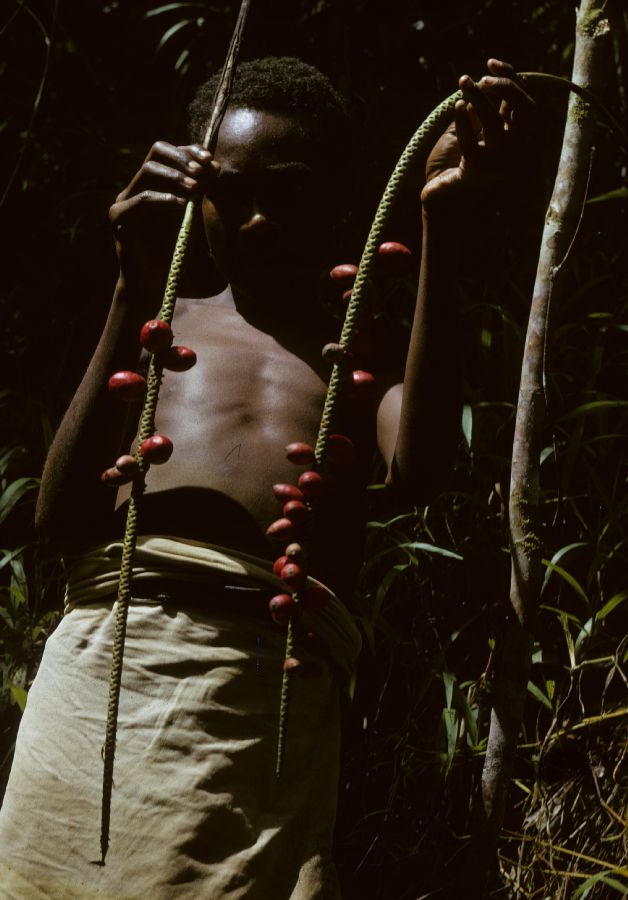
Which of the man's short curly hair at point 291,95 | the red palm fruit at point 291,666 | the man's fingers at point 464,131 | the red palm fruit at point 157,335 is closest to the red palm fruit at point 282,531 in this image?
the red palm fruit at point 291,666

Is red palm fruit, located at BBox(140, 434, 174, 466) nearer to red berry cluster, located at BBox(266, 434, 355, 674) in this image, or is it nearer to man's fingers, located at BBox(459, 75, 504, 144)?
red berry cluster, located at BBox(266, 434, 355, 674)

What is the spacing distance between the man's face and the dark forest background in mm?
192

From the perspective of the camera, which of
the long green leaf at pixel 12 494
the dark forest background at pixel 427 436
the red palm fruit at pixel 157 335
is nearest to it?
the red palm fruit at pixel 157 335

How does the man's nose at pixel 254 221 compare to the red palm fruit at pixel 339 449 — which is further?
the man's nose at pixel 254 221

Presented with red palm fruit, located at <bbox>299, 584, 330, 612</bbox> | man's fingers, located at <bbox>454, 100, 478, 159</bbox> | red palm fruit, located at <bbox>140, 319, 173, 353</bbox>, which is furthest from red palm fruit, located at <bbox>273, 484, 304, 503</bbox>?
man's fingers, located at <bbox>454, 100, 478, 159</bbox>

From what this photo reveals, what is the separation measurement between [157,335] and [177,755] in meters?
0.52

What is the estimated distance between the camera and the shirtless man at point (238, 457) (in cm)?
125

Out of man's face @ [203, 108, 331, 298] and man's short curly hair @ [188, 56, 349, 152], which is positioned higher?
man's short curly hair @ [188, 56, 349, 152]

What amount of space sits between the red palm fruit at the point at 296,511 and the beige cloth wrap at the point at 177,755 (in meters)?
0.19

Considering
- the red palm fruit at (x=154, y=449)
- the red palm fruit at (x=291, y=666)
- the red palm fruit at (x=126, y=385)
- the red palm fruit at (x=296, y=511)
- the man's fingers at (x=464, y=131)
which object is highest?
the man's fingers at (x=464, y=131)

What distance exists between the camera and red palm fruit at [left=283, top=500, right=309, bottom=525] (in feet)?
3.88

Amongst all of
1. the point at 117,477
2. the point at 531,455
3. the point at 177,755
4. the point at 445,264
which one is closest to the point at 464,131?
the point at 445,264

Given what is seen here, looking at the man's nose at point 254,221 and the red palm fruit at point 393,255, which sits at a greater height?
the man's nose at point 254,221

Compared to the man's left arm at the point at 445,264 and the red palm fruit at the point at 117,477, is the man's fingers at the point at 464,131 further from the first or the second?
the red palm fruit at the point at 117,477
